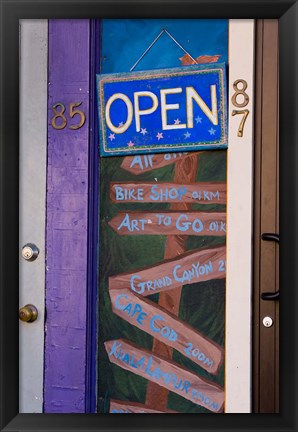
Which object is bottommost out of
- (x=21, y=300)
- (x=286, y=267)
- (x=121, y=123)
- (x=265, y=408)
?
(x=265, y=408)

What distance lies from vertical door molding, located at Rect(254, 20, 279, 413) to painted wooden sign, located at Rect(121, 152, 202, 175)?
11.3 inches

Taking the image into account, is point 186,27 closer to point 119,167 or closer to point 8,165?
point 119,167

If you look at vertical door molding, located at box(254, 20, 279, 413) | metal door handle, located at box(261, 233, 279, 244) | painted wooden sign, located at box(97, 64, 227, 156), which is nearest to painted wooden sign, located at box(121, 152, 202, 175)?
painted wooden sign, located at box(97, 64, 227, 156)

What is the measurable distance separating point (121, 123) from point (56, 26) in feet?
1.45

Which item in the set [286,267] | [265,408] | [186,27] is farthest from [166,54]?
[265,408]

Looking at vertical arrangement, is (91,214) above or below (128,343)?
above

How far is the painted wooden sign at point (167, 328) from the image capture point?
1.85 metres

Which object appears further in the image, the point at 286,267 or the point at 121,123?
the point at 121,123

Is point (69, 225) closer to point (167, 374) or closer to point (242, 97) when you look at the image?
point (167, 374)

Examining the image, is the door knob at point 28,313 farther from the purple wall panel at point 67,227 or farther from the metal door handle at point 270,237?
the metal door handle at point 270,237

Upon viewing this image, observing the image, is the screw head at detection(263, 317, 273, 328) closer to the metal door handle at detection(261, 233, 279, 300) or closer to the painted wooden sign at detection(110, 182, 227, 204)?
the metal door handle at detection(261, 233, 279, 300)

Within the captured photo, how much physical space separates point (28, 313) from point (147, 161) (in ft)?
2.37

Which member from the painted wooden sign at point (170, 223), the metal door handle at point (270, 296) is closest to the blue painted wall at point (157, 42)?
the painted wooden sign at point (170, 223)

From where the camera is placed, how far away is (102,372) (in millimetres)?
1922
